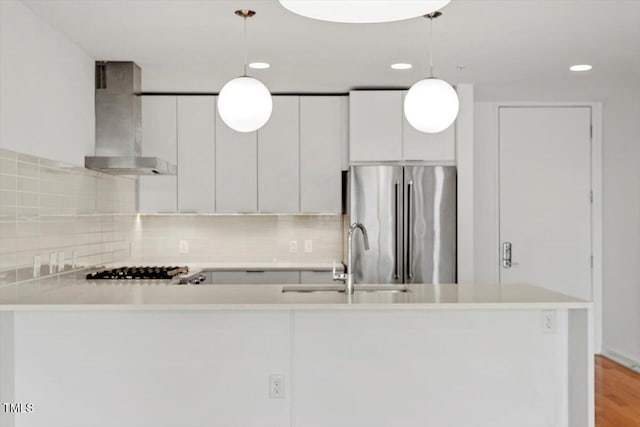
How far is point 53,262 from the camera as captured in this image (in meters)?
4.05

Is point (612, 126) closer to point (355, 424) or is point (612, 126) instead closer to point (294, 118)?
point (294, 118)

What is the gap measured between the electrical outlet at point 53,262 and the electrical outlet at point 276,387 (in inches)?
63.5

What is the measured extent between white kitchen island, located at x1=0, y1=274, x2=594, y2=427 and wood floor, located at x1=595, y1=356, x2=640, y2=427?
118 cm

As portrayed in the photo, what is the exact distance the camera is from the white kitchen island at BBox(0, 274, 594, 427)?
340 centimetres

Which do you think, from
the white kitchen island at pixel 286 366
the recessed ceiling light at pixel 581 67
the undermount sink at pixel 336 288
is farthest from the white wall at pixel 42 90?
the recessed ceiling light at pixel 581 67

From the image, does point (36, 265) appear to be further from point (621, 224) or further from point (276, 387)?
point (621, 224)

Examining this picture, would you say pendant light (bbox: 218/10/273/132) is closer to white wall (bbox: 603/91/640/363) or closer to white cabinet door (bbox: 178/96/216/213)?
white cabinet door (bbox: 178/96/216/213)

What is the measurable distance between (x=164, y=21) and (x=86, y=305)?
170 cm

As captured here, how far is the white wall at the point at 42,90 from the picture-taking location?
3451mm

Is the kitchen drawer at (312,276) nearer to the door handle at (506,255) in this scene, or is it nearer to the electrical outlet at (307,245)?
the electrical outlet at (307,245)

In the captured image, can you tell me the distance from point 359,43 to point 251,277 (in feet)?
7.64

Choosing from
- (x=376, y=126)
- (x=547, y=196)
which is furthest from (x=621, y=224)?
(x=376, y=126)

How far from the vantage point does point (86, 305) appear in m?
3.28

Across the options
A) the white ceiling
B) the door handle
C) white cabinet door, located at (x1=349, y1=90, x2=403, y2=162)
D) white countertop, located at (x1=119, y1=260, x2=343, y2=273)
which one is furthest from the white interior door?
white countertop, located at (x1=119, y1=260, x2=343, y2=273)
